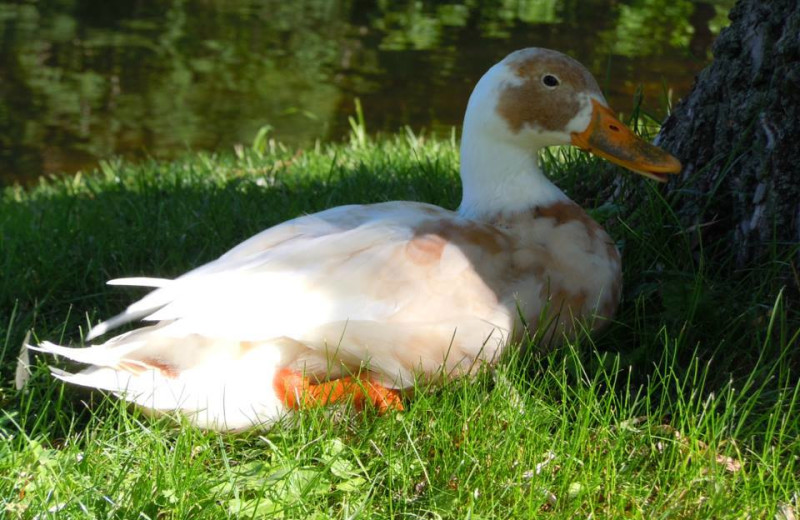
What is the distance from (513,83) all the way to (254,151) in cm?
356

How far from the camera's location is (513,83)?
3.18m

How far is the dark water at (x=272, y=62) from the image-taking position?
866 cm

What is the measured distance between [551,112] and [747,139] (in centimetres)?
65

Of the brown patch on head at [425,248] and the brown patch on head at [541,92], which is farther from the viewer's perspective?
the brown patch on head at [541,92]

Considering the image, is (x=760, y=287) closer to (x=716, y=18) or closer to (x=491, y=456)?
(x=491, y=456)

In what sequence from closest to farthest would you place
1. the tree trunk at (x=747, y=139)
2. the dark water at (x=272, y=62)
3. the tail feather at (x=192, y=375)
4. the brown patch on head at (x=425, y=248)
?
1. the tail feather at (x=192, y=375)
2. the brown patch on head at (x=425, y=248)
3. the tree trunk at (x=747, y=139)
4. the dark water at (x=272, y=62)

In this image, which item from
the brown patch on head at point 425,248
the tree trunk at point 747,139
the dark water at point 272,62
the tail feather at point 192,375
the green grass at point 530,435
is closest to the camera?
the green grass at point 530,435

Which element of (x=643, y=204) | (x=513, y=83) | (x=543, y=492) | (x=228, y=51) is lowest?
(x=228, y=51)

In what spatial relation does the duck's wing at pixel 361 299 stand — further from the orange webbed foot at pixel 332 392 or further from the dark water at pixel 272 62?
the dark water at pixel 272 62

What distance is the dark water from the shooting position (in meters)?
8.66

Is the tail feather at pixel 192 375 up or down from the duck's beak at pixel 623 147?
down

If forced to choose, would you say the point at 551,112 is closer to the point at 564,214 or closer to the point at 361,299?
the point at 564,214

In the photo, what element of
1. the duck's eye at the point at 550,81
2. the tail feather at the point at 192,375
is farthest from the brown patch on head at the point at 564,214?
the tail feather at the point at 192,375

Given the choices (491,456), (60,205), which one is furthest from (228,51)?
(491,456)
